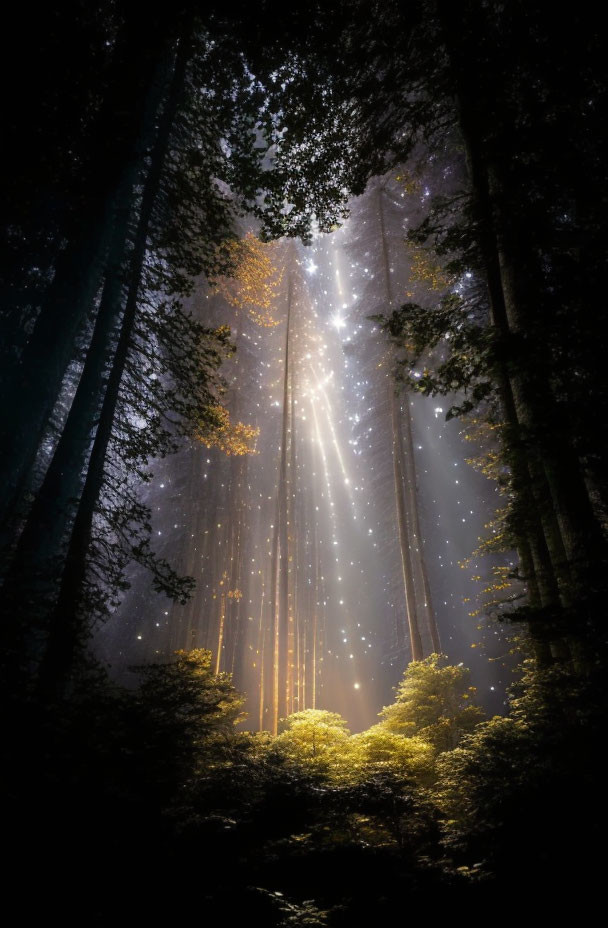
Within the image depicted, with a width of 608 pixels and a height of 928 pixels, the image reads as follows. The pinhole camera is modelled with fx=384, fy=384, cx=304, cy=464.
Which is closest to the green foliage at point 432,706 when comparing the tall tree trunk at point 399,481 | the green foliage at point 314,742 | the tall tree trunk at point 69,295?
the green foliage at point 314,742

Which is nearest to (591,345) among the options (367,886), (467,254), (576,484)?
(576,484)

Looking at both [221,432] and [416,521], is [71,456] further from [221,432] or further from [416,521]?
[416,521]

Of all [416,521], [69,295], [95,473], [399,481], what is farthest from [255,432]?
[416,521]

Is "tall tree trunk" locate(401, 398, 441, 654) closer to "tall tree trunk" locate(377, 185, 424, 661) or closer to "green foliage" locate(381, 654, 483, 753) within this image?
"tall tree trunk" locate(377, 185, 424, 661)

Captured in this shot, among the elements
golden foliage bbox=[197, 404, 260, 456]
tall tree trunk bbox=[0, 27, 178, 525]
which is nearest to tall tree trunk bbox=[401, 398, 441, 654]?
golden foliage bbox=[197, 404, 260, 456]

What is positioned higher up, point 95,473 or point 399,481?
point 399,481

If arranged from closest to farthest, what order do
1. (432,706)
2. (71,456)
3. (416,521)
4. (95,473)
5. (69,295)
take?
(69,295)
(95,473)
(71,456)
(432,706)
(416,521)

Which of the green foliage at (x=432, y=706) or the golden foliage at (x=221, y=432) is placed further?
the green foliage at (x=432, y=706)

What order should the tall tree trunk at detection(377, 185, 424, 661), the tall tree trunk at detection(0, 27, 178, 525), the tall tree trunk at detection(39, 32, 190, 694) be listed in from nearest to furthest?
the tall tree trunk at detection(39, 32, 190, 694) → the tall tree trunk at detection(0, 27, 178, 525) → the tall tree trunk at detection(377, 185, 424, 661)

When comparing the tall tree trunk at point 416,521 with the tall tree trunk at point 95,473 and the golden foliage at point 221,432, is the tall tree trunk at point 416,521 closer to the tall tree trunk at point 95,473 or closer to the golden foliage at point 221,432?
the golden foliage at point 221,432

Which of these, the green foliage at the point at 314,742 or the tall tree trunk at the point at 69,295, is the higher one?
the tall tree trunk at the point at 69,295

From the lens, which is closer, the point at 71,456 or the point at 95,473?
the point at 95,473

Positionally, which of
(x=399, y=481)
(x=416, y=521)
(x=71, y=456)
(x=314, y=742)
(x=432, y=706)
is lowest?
(x=314, y=742)

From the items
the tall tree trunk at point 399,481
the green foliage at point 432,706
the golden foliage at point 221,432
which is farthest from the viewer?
the tall tree trunk at point 399,481
